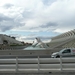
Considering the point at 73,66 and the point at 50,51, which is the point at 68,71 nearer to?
the point at 73,66

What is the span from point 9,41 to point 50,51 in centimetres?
14526

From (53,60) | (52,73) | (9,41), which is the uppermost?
(9,41)

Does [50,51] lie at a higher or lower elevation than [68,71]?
higher

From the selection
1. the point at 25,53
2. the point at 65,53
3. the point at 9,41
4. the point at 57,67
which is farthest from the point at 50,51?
the point at 9,41

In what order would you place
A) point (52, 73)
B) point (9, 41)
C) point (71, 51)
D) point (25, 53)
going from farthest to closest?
1. point (9, 41)
2. point (25, 53)
3. point (71, 51)
4. point (52, 73)

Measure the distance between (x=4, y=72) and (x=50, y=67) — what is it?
2332 mm

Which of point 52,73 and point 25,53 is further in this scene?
point 25,53

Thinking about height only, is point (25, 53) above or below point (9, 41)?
below

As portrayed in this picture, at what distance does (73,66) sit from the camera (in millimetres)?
10336

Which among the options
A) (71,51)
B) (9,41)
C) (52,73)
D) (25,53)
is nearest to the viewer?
(52,73)

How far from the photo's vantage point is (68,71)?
9859mm

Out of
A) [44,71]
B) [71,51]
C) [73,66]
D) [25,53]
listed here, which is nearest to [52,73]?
[44,71]

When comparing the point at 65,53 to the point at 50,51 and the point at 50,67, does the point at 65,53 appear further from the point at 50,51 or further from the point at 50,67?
the point at 50,67

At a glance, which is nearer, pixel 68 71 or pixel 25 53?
pixel 68 71
